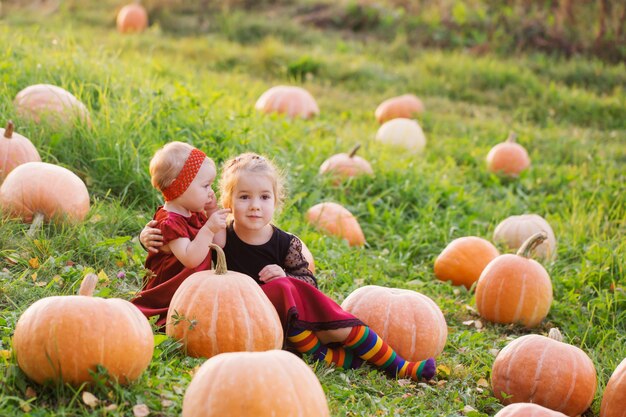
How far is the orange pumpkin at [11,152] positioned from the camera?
5.02 m

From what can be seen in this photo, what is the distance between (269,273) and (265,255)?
129mm

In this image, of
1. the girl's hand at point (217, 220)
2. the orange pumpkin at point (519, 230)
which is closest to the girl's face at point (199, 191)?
the girl's hand at point (217, 220)

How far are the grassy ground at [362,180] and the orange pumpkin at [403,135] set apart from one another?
197 millimetres

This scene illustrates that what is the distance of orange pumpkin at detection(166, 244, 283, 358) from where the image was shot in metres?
3.53

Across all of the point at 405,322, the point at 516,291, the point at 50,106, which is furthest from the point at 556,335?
the point at 50,106

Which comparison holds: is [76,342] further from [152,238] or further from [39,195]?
[39,195]

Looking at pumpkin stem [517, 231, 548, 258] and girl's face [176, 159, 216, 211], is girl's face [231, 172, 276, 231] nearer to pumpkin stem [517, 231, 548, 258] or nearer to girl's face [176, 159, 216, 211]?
girl's face [176, 159, 216, 211]

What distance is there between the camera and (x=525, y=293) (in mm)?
4957

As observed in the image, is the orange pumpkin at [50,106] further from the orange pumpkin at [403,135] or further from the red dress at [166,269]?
Answer: the orange pumpkin at [403,135]

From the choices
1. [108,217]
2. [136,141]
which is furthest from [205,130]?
[108,217]

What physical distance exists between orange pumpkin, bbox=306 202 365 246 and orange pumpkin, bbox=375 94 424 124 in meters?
3.27

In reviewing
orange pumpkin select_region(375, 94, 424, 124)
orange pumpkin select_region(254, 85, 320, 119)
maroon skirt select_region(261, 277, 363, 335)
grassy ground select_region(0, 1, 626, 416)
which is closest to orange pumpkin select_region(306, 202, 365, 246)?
grassy ground select_region(0, 1, 626, 416)

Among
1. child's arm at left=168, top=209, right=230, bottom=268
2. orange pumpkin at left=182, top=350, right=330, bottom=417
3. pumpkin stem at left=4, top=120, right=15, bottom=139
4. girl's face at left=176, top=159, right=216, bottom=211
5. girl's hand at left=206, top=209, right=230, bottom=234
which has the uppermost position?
pumpkin stem at left=4, top=120, right=15, bottom=139

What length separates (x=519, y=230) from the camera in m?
6.14
